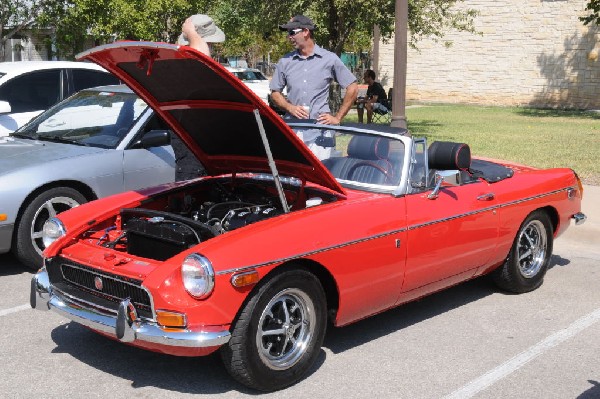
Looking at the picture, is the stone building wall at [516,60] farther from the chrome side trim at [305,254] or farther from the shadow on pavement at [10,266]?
the chrome side trim at [305,254]

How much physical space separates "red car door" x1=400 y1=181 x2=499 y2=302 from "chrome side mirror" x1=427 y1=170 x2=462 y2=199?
0.12 feet

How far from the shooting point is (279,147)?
507 cm

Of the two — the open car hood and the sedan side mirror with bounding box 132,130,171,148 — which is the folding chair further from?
the open car hood

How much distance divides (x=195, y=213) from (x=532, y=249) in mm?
2761

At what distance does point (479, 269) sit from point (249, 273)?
89.3 inches

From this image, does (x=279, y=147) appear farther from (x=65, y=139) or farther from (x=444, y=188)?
(x=65, y=139)

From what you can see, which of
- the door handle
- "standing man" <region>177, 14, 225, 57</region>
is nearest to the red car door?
the door handle

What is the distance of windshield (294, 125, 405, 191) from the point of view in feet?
17.5

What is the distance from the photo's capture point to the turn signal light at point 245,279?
13.6ft

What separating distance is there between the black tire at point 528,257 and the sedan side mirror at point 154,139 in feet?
10.6

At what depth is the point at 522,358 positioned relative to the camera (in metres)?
5.06

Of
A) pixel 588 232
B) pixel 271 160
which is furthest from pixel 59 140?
pixel 588 232

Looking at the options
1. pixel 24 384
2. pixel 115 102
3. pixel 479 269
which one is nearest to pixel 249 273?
pixel 24 384

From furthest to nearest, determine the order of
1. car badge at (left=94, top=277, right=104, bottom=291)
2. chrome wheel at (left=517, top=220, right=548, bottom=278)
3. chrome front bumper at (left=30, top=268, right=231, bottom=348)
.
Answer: chrome wheel at (left=517, top=220, right=548, bottom=278), car badge at (left=94, top=277, right=104, bottom=291), chrome front bumper at (left=30, top=268, right=231, bottom=348)
